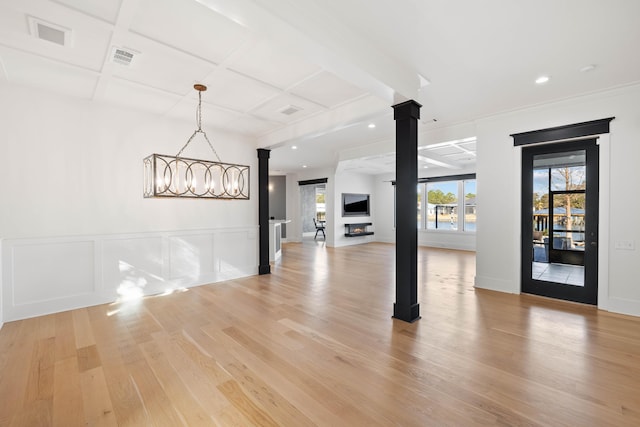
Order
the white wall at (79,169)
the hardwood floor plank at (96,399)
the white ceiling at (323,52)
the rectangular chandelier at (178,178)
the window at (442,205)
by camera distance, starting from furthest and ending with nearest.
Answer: the window at (442,205) → the white wall at (79,169) → the rectangular chandelier at (178,178) → the white ceiling at (323,52) → the hardwood floor plank at (96,399)

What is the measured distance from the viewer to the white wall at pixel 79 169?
359 cm

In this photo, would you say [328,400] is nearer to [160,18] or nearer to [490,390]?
[490,390]

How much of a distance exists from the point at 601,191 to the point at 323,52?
428 centimetres

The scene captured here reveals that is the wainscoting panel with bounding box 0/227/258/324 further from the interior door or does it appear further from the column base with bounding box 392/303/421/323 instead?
the interior door

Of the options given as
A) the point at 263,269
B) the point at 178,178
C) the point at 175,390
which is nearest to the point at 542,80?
the point at 178,178

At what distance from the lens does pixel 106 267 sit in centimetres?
424

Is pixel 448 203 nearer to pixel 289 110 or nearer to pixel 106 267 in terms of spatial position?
pixel 289 110

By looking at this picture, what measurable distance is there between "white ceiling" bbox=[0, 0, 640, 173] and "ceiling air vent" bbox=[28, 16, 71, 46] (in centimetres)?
2

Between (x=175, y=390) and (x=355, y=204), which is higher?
(x=355, y=204)

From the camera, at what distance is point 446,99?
164 inches

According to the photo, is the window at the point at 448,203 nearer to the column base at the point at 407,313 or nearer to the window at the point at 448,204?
the window at the point at 448,204

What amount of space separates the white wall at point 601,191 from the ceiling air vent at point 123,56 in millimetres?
5160

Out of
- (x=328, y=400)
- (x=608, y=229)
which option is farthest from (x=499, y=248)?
(x=328, y=400)

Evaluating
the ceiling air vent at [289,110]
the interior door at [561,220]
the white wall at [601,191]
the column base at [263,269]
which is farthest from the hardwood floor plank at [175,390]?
the interior door at [561,220]
